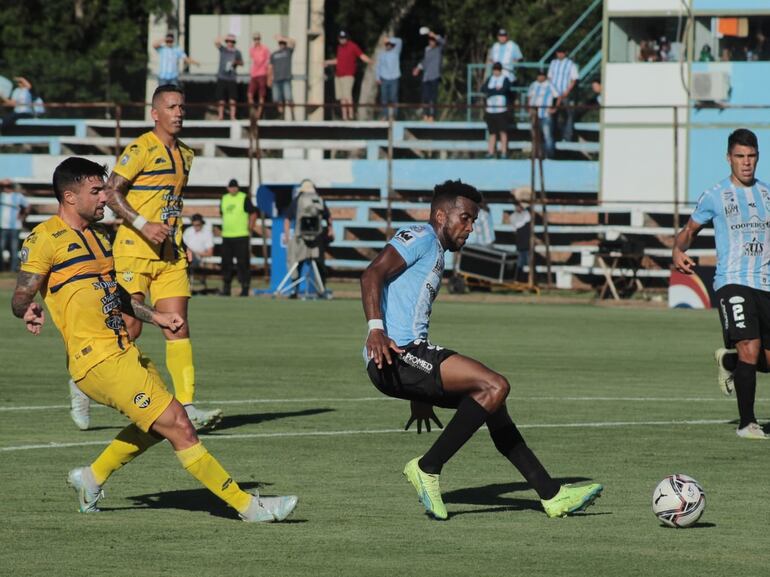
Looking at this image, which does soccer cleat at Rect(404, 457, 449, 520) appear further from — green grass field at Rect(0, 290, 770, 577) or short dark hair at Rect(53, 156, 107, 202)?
short dark hair at Rect(53, 156, 107, 202)

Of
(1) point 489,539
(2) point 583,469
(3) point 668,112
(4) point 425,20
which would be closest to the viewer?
(1) point 489,539

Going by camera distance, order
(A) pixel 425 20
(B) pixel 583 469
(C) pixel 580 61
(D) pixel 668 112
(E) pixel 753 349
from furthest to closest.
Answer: (A) pixel 425 20 → (C) pixel 580 61 → (D) pixel 668 112 → (E) pixel 753 349 → (B) pixel 583 469

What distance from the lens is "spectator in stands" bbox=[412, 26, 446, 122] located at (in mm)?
37625

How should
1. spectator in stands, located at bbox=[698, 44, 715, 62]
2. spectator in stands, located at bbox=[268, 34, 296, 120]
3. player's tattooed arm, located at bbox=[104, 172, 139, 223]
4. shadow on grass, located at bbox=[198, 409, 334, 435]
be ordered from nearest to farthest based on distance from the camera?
player's tattooed arm, located at bbox=[104, 172, 139, 223], shadow on grass, located at bbox=[198, 409, 334, 435], spectator in stands, located at bbox=[698, 44, 715, 62], spectator in stands, located at bbox=[268, 34, 296, 120]

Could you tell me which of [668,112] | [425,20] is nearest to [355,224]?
[668,112]

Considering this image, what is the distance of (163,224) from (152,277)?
478 mm

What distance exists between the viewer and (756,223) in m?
12.0

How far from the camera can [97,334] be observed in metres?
8.27

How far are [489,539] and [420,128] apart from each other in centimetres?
3079

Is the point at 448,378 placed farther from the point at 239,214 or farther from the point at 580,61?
the point at 580,61

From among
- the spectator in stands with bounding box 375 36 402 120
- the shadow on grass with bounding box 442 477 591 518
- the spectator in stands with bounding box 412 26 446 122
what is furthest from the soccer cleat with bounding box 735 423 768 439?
the spectator in stands with bounding box 375 36 402 120

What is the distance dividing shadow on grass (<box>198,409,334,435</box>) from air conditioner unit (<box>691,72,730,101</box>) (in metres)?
21.9

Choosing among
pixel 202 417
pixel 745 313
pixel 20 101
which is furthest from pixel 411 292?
pixel 20 101

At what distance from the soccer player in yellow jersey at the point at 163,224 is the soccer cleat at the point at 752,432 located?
3.87 metres
